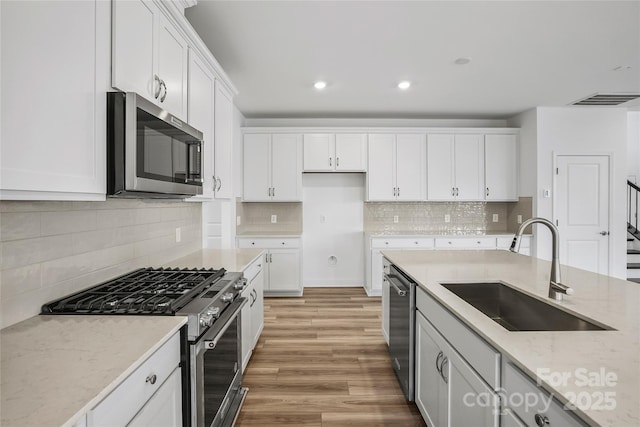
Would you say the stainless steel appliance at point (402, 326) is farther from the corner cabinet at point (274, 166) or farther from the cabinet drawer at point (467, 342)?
the corner cabinet at point (274, 166)

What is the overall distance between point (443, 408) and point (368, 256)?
3.32m

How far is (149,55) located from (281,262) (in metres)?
3.43

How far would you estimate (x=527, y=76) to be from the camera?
3.63 metres

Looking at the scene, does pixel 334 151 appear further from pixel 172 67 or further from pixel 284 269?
pixel 172 67

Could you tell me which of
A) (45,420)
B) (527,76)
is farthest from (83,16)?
(527,76)

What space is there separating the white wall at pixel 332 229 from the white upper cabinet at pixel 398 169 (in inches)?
16.8

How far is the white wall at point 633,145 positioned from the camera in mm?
6473

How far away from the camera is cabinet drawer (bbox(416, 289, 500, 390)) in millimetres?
1133

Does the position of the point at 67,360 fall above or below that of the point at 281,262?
above

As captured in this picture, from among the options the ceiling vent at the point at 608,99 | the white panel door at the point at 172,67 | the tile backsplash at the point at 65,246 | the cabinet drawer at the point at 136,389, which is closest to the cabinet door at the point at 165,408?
the cabinet drawer at the point at 136,389

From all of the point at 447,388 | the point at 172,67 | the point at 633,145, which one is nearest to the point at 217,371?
the point at 447,388

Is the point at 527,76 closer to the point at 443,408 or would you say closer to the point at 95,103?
the point at 443,408

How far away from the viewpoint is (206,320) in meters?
1.41

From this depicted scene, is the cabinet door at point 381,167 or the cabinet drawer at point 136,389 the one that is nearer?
the cabinet drawer at point 136,389
